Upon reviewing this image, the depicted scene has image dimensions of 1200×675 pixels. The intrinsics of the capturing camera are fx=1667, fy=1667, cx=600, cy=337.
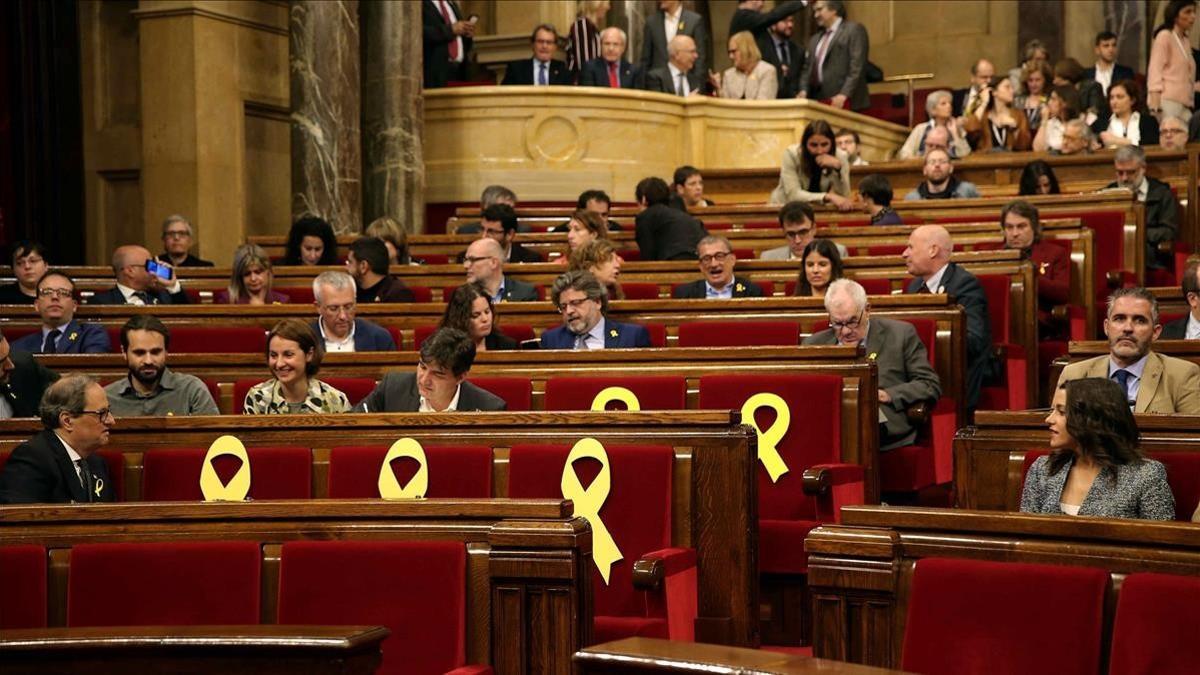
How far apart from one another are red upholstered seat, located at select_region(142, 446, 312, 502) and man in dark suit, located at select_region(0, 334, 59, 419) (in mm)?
1295

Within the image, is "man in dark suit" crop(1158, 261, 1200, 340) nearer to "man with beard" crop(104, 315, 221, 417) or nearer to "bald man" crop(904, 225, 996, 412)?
"bald man" crop(904, 225, 996, 412)

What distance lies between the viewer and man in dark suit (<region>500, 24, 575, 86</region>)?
1167cm

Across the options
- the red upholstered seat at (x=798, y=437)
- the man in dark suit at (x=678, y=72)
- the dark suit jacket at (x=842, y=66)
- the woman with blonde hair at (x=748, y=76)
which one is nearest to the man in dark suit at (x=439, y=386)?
the red upholstered seat at (x=798, y=437)

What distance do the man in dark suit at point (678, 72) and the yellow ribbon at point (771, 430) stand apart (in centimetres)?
767

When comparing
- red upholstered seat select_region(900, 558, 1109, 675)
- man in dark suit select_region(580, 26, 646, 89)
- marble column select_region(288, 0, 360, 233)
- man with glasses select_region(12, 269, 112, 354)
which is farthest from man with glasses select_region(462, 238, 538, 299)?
man in dark suit select_region(580, 26, 646, 89)

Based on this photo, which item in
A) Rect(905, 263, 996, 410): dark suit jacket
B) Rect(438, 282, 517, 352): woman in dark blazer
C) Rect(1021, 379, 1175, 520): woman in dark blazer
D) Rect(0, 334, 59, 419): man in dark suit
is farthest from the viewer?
Rect(905, 263, 996, 410): dark suit jacket

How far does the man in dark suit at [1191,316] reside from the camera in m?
5.34

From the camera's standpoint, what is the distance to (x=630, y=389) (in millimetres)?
4797

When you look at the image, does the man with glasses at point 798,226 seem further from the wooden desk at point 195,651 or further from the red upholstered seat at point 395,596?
the wooden desk at point 195,651

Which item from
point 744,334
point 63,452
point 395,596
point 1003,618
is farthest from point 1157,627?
point 744,334

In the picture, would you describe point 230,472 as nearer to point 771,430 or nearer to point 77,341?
point 771,430

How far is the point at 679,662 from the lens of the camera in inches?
84.1

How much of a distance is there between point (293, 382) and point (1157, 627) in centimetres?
293

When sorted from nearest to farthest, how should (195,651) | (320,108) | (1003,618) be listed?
1. (195,651)
2. (1003,618)
3. (320,108)
